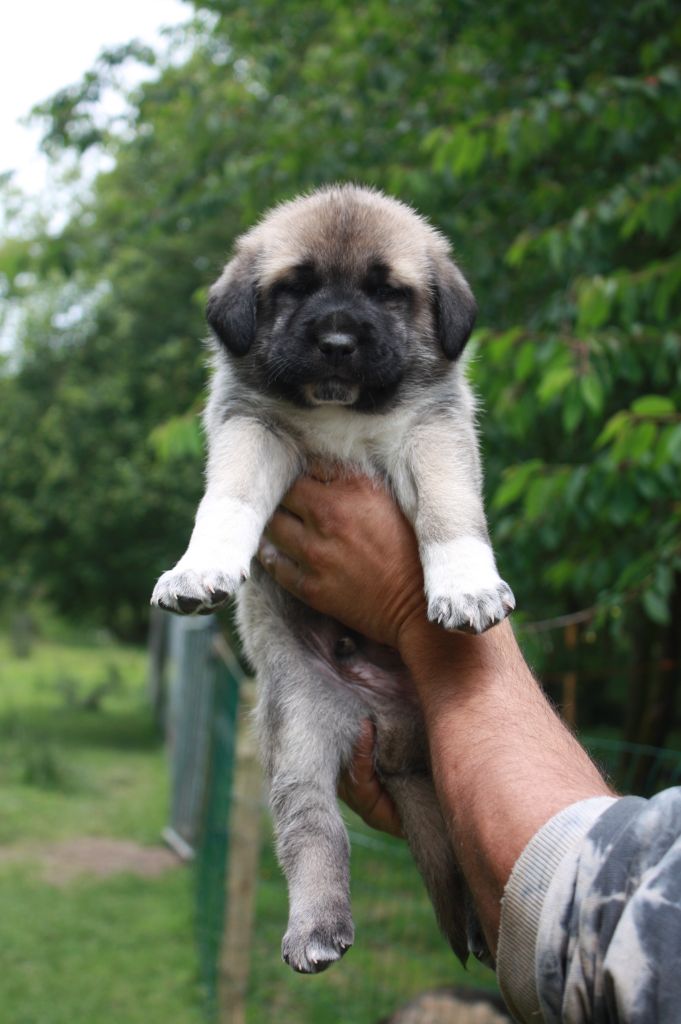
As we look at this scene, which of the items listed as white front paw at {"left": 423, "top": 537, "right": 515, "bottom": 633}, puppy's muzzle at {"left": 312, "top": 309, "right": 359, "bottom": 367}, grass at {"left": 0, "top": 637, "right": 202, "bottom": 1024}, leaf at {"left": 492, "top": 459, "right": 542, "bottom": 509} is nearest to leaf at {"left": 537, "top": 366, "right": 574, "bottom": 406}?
leaf at {"left": 492, "top": 459, "right": 542, "bottom": 509}

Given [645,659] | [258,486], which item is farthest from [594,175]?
[258,486]

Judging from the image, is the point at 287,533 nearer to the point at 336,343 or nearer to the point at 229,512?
the point at 229,512

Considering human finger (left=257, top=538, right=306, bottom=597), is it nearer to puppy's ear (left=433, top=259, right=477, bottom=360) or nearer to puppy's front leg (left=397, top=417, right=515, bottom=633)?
puppy's front leg (left=397, top=417, right=515, bottom=633)

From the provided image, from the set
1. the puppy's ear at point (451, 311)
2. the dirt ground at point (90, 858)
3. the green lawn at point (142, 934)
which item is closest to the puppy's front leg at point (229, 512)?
the puppy's ear at point (451, 311)

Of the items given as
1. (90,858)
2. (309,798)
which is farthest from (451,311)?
(90,858)

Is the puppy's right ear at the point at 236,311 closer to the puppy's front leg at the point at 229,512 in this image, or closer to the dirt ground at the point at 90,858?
the puppy's front leg at the point at 229,512
